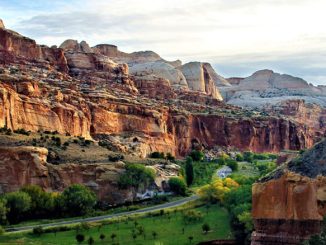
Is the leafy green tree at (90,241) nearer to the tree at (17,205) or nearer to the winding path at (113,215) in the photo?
the winding path at (113,215)

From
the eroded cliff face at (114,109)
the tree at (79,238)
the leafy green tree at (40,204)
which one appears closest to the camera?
the tree at (79,238)

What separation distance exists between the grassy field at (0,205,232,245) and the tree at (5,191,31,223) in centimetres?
832

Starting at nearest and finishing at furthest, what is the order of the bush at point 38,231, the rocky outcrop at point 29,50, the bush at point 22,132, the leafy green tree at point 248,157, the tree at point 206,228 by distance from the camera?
the tree at point 206,228
the bush at point 38,231
the bush at point 22,132
the rocky outcrop at point 29,50
the leafy green tree at point 248,157

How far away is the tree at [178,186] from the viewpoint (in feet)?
260

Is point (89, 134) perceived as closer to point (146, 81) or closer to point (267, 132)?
point (146, 81)

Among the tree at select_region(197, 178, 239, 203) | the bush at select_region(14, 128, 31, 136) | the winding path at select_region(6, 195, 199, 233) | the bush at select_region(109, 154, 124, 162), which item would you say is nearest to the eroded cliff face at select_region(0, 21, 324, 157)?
the bush at select_region(14, 128, 31, 136)

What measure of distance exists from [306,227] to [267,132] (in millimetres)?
149351

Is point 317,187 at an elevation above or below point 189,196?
above

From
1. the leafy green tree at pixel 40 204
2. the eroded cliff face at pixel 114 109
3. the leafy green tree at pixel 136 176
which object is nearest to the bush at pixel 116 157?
the leafy green tree at pixel 136 176

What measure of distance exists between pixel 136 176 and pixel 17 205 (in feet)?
61.6

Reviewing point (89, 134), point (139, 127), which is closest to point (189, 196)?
point (89, 134)

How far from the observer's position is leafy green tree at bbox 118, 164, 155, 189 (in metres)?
75.8

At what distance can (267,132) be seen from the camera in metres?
165

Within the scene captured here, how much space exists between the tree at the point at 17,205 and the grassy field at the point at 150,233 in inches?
327
